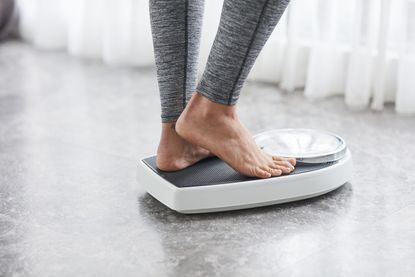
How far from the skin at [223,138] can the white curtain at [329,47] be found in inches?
31.2

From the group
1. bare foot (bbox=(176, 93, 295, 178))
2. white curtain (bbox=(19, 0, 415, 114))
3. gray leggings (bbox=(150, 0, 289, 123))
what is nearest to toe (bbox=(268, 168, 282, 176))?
bare foot (bbox=(176, 93, 295, 178))

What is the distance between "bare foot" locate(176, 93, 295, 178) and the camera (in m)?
1.67

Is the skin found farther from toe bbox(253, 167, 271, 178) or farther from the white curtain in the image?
the white curtain

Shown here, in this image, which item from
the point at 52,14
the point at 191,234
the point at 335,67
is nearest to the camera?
the point at 191,234

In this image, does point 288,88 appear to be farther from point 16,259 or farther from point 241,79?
point 16,259

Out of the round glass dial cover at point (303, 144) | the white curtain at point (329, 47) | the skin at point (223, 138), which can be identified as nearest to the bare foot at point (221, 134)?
the skin at point (223, 138)

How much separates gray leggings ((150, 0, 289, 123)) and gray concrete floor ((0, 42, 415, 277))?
10.2 inches

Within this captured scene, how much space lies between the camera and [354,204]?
176 cm

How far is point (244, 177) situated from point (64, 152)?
0.59 metres

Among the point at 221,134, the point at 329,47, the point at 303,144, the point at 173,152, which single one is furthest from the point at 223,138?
the point at 329,47

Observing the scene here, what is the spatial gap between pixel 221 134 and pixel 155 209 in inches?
8.8

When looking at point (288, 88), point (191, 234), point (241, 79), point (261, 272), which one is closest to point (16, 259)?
point (191, 234)

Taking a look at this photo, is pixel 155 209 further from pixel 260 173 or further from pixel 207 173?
pixel 260 173

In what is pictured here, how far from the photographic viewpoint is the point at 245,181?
1.68m
